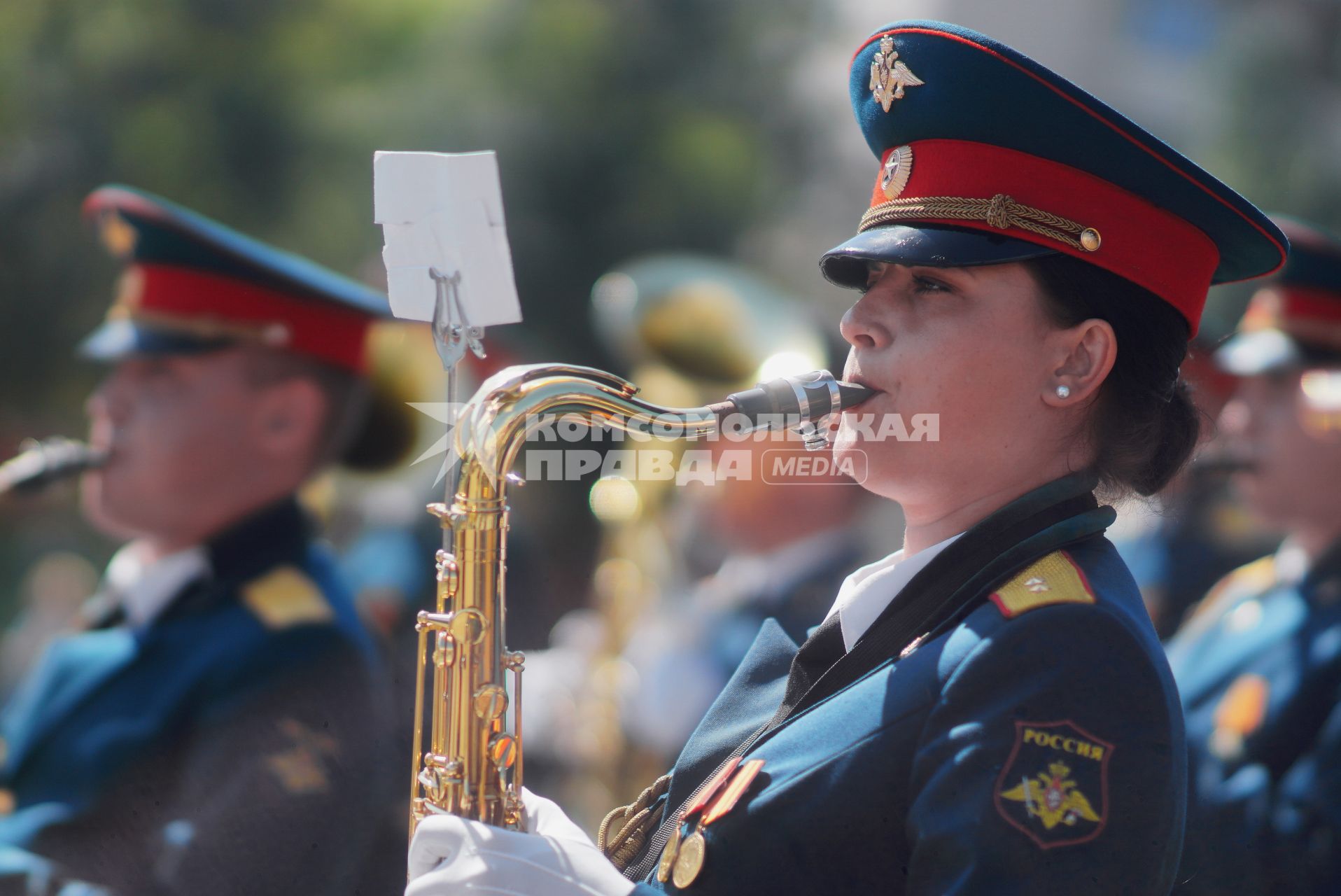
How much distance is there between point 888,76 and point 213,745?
241 cm

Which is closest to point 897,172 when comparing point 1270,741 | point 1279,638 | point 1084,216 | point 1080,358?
point 1084,216

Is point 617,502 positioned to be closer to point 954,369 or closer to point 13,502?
point 13,502

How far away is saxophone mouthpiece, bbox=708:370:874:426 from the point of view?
1965 mm

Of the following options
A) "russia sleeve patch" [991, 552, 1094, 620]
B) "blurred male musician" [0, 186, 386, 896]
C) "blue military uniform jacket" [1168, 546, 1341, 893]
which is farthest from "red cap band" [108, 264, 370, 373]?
"blue military uniform jacket" [1168, 546, 1341, 893]

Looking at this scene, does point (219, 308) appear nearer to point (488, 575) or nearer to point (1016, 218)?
point (488, 575)

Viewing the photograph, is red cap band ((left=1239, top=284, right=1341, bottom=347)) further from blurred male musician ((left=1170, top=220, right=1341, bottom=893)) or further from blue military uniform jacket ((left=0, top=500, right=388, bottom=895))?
blue military uniform jacket ((left=0, top=500, right=388, bottom=895))

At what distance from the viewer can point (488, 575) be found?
2.12 meters

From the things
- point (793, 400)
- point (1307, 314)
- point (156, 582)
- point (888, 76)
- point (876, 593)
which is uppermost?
point (1307, 314)

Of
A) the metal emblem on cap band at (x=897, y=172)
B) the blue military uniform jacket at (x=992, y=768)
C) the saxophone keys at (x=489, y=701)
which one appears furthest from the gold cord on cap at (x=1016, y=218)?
the saxophone keys at (x=489, y=701)

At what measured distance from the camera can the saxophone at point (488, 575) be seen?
2047 mm

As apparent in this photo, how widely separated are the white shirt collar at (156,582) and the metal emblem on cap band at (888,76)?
2.56 meters

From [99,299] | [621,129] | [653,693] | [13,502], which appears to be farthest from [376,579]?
[621,129]

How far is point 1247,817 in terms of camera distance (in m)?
3.88

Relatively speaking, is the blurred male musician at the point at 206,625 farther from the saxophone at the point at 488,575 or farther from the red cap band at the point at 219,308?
the saxophone at the point at 488,575
